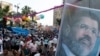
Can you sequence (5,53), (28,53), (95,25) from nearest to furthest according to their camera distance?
1. (95,25)
2. (5,53)
3. (28,53)

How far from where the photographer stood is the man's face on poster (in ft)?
10.6

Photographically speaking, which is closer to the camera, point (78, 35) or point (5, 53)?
point (78, 35)

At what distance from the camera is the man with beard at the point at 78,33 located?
322 cm

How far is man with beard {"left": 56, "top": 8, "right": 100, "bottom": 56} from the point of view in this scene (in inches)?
127

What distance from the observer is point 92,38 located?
3.22 metres

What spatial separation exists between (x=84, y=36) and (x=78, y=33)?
0.20ft

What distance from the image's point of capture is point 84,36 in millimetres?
3242

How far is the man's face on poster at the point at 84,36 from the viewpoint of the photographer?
10.6 feet

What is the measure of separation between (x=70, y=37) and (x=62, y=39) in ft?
0.26

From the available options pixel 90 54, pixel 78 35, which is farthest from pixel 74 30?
pixel 90 54

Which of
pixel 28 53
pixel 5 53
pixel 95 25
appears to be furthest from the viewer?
pixel 28 53

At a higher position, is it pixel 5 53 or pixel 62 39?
pixel 62 39

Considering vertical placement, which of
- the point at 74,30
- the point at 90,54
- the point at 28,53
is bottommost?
the point at 28,53

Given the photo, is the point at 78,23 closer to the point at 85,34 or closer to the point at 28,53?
the point at 85,34
